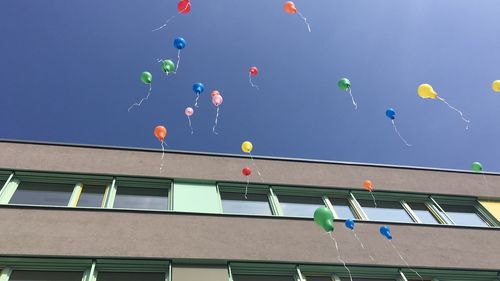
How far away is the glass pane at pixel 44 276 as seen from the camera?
7186mm

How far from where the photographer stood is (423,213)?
11.3m

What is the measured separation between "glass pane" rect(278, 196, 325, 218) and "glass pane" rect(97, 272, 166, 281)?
3401 millimetres

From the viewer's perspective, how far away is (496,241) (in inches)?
404

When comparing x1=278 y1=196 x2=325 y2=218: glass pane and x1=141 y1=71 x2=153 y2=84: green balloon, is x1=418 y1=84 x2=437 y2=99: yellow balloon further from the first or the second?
x1=141 y1=71 x2=153 y2=84: green balloon

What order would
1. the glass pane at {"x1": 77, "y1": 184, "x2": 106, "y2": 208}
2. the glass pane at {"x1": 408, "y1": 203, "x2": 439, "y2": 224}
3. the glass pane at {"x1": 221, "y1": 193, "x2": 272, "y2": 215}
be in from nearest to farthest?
the glass pane at {"x1": 77, "y1": 184, "x2": 106, "y2": 208} < the glass pane at {"x1": 221, "y1": 193, "x2": 272, "y2": 215} < the glass pane at {"x1": 408, "y1": 203, "x2": 439, "y2": 224}

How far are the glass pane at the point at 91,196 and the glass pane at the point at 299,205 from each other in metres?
3.88

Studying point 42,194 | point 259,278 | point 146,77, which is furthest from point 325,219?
point 42,194

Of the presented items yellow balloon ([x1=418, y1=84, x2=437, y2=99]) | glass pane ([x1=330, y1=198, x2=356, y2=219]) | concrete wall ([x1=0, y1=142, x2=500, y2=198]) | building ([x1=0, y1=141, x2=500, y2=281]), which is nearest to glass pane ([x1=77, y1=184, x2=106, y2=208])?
building ([x1=0, y1=141, x2=500, y2=281])

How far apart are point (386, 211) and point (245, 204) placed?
11.2 feet

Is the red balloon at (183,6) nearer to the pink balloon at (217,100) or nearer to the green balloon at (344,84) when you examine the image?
the pink balloon at (217,100)

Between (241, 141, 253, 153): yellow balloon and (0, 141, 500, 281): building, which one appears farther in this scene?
(241, 141, 253, 153): yellow balloon

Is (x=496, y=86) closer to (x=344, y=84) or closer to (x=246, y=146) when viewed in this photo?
(x=344, y=84)

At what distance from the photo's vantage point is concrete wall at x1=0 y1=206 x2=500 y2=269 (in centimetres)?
784

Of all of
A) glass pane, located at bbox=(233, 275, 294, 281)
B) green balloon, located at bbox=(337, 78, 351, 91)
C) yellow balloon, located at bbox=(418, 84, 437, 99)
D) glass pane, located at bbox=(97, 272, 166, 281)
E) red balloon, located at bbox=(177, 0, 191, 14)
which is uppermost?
red balloon, located at bbox=(177, 0, 191, 14)
